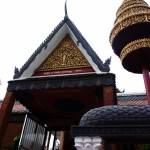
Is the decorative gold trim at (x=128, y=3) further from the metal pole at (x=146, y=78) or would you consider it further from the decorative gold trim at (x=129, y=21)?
the metal pole at (x=146, y=78)

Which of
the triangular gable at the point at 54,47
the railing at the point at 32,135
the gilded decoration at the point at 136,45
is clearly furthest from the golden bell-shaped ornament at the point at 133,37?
the railing at the point at 32,135

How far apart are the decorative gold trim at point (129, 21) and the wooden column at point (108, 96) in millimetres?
1685

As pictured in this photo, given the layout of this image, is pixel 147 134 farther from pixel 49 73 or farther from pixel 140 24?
pixel 49 73

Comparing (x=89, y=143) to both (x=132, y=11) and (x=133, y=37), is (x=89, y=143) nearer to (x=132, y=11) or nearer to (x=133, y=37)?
(x=133, y=37)

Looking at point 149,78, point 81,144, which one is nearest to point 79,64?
point 149,78

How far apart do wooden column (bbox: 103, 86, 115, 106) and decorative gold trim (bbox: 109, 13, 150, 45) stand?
1685 mm

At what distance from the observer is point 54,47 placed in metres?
10.1

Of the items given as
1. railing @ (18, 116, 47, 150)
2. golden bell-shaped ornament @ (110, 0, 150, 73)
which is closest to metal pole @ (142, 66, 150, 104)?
golden bell-shaped ornament @ (110, 0, 150, 73)

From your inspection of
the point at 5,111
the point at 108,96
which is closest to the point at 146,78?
the point at 108,96

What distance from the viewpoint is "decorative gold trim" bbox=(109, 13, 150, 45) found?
23.0 feet

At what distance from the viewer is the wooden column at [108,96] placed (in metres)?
7.59

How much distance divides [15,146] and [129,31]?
23.3 feet

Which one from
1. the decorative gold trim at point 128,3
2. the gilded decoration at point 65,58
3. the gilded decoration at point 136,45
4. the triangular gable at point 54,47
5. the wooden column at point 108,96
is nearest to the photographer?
the gilded decoration at point 136,45

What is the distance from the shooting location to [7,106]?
28.4 ft
